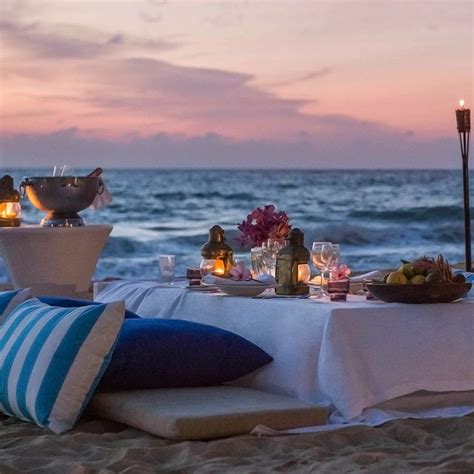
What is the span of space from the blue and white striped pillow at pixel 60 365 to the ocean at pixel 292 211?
931 cm

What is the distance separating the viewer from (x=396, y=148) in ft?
66.9

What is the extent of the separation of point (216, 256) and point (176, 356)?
0.89 meters

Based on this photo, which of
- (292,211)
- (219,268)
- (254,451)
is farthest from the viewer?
(292,211)

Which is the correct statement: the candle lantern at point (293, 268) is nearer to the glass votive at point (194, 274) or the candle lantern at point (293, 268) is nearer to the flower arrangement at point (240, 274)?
the flower arrangement at point (240, 274)

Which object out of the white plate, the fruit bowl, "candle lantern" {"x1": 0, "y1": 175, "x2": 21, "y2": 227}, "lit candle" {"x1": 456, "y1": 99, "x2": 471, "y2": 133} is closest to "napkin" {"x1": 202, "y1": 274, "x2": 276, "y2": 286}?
the white plate

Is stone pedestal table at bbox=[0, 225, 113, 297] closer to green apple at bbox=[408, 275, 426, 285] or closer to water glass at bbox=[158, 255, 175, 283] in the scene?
water glass at bbox=[158, 255, 175, 283]

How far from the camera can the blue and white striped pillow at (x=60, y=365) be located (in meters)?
3.63

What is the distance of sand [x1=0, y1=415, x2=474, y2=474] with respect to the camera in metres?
3.12

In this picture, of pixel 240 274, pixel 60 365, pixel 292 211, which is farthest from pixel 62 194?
pixel 292 211

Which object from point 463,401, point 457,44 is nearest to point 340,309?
point 463,401

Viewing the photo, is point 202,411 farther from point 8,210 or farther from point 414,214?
point 414,214

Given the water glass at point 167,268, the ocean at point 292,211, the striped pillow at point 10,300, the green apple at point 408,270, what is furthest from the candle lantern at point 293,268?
the ocean at point 292,211

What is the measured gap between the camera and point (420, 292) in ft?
12.7

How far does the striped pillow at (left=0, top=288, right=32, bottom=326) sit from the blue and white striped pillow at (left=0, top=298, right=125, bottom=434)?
488 mm
